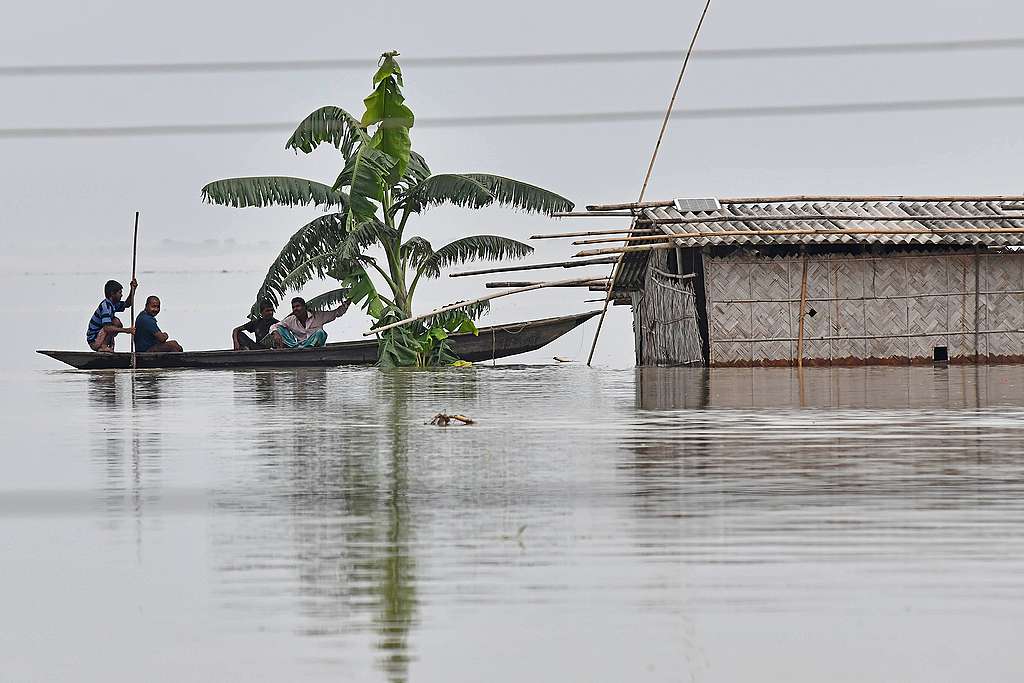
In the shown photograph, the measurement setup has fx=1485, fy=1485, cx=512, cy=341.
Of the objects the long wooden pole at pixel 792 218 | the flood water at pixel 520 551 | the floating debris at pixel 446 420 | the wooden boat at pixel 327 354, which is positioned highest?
the long wooden pole at pixel 792 218

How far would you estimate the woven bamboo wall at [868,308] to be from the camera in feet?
56.0

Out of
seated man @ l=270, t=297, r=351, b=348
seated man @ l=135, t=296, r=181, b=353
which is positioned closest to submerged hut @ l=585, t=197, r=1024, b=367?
seated man @ l=270, t=297, r=351, b=348

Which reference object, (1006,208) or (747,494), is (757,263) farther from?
(747,494)

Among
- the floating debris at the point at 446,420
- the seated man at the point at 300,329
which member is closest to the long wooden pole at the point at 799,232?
the seated man at the point at 300,329

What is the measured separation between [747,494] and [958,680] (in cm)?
256

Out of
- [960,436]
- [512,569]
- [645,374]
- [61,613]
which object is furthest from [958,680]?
[645,374]

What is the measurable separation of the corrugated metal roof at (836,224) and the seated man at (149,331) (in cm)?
724

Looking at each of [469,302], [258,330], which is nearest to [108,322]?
[258,330]

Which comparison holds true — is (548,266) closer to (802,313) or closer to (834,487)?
(802,313)

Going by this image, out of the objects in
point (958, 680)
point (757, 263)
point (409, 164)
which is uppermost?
point (409, 164)

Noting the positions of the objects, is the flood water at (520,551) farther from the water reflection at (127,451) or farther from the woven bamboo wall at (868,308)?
the woven bamboo wall at (868,308)

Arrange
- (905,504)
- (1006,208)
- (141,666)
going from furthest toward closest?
1. (1006,208)
2. (905,504)
3. (141,666)

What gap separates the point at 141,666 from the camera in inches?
123

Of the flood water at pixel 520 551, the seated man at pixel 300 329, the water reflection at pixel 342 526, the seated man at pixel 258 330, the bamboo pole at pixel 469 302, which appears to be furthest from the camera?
the seated man at pixel 258 330
